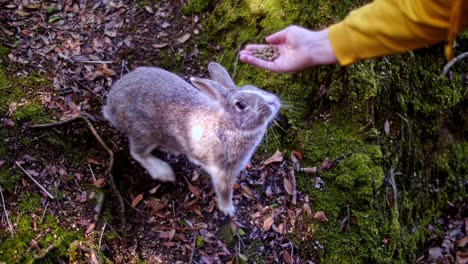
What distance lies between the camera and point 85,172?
196 inches

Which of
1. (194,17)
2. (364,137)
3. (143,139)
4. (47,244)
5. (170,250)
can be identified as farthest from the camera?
(194,17)

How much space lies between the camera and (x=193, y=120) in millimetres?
4977

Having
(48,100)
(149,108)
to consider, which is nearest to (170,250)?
(149,108)

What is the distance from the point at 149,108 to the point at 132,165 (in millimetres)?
732

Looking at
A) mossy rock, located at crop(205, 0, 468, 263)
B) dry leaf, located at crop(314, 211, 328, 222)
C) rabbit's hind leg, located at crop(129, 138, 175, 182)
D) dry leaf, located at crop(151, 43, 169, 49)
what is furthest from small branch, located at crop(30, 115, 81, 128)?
dry leaf, located at crop(314, 211, 328, 222)

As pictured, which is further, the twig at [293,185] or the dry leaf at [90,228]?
the twig at [293,185]

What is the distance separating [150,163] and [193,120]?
687 mm

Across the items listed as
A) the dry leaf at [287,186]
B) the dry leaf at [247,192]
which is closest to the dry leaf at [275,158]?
the dry leaf at [287,186]

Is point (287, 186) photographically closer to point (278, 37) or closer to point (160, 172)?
point (160, 172)

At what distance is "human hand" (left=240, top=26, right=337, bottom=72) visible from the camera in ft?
12.3

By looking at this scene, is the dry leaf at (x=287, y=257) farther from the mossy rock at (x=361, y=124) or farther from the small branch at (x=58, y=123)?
the small branch at (x=58, y=123)

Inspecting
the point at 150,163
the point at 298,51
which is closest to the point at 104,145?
the point at 150,163

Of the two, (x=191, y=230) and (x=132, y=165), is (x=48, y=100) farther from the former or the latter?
(x=191, y=230)

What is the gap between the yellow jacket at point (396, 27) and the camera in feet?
10.3
